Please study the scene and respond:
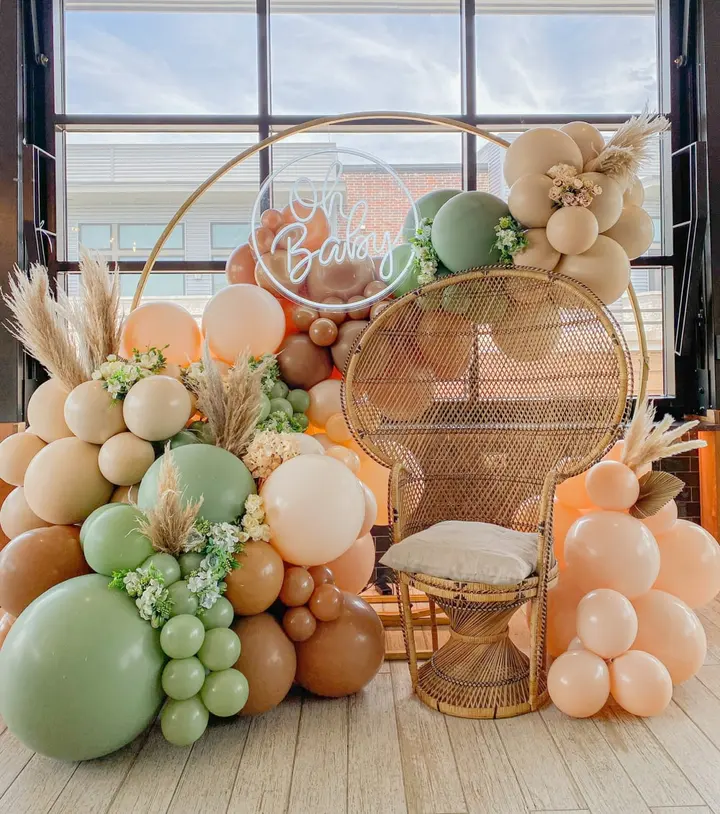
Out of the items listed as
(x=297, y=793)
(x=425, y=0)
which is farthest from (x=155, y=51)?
(x=297, y=793)

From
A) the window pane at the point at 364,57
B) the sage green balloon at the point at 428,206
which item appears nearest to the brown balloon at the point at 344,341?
the sage green balloon at the point at 428,206

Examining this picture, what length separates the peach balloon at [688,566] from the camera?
257 centimetres

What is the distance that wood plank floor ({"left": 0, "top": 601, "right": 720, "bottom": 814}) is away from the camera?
177 centimetres

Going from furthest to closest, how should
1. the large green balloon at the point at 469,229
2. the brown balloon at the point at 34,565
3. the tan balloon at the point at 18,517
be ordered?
the large green balloon at the point at 469,229, the tan balloon at the point at 18,517, the brown balloon at the point at 34,565

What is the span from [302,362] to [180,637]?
50.9 inches

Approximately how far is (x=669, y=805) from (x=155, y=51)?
4111 mm

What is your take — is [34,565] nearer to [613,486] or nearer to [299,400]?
[299,400]

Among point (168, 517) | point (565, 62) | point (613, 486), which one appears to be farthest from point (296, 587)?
point (565, 62)

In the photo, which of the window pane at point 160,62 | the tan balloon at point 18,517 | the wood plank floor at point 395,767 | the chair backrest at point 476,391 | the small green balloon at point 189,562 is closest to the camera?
the wood plank floor at point 395,767

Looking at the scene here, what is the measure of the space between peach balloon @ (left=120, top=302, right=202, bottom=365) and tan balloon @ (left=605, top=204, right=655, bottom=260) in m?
1.64

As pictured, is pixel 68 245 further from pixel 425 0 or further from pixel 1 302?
pixel 425 0

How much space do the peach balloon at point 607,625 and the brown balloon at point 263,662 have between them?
2.92 ft

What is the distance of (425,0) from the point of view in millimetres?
4035

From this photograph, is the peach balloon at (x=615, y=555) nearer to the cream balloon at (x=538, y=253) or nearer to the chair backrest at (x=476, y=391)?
the chair backrest at (x=476, y=391)
